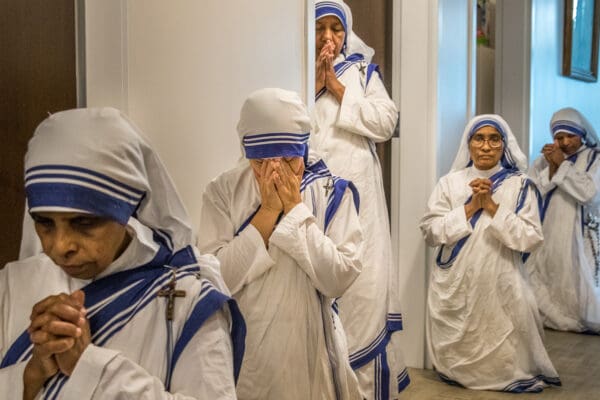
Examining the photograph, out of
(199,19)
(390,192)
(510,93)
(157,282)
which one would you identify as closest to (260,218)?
(199,19)

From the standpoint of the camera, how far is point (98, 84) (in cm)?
200

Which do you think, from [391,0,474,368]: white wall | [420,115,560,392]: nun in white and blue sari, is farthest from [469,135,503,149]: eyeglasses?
[391,0,474,368]: white wall

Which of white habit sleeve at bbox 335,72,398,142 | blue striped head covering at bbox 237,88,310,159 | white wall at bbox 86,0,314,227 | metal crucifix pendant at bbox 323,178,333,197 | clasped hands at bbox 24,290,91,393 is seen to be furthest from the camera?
white habit sleeve at bbox 335,72,398,142

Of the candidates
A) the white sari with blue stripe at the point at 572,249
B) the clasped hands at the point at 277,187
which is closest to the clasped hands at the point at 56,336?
the clasped hands at the point at 277,187

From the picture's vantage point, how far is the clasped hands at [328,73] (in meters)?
3.54

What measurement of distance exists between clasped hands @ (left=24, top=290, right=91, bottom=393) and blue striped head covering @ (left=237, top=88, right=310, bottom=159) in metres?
0.97

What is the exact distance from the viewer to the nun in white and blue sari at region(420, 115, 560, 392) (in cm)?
445

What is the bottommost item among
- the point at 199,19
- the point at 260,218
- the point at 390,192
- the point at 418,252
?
the point at 418,252

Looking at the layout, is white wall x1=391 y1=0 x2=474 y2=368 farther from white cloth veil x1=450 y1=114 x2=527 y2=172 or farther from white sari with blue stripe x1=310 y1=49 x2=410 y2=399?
white sari with blue stripe x1=310 y1=49 x2=410 y2=399

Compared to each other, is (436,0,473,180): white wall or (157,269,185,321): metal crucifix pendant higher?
(436,0,473,180): white wall

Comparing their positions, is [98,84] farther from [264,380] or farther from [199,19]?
[264,380]

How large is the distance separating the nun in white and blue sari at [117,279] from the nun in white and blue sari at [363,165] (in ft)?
6.77

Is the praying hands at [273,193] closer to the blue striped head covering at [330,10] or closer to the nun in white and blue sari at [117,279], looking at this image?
the nun in white and blue sari at [117,279]

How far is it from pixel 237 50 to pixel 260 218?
1.80 feet
